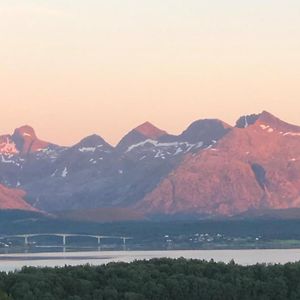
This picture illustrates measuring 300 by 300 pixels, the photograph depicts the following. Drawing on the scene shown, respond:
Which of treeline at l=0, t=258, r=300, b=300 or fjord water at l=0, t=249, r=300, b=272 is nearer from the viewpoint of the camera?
treeline at l=0, t=258, r=300, b=300

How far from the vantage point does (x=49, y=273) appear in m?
79.1

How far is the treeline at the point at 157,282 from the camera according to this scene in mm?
75375

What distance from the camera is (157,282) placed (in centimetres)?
7956

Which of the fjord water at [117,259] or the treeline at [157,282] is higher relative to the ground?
the fjord water at [117,259]

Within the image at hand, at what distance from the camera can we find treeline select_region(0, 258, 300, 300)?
7538cm

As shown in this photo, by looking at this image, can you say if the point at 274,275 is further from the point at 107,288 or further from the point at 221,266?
the point at 107,288

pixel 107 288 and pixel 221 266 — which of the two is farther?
pixel 221 266

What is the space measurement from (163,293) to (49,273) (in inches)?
212

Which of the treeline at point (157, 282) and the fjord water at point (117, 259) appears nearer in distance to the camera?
the treeline at point (157, 282)

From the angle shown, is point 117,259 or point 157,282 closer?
point 157,282

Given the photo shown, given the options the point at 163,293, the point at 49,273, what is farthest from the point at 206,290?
the point at 49,273

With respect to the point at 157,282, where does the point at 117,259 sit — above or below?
above

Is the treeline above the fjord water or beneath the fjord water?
beneath

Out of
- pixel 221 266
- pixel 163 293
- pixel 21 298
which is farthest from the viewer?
pixel 221 266
